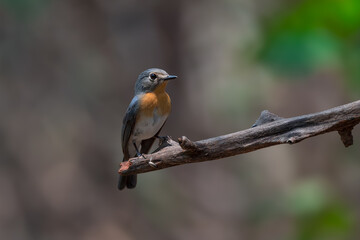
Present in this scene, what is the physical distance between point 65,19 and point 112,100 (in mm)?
1348

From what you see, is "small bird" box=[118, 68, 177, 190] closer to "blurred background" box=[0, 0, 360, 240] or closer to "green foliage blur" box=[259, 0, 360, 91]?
"green foliage blur" box=[259, 0, 360, 91]

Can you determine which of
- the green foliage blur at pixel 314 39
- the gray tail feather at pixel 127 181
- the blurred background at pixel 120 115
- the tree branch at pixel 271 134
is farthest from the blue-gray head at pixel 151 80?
the blurred background at pixel 120 115

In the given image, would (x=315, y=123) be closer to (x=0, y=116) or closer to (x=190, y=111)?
(x=190, y=111)

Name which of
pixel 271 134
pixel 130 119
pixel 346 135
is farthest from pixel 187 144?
pixel 130 119

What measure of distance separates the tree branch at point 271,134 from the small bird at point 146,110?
4.25 ft

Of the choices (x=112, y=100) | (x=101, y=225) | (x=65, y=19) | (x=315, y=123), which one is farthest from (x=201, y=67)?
(x=315, y=123)

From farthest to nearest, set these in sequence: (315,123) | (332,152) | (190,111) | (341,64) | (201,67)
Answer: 1. (201,67)
2. (190,111)
3. (332,152)
4. (341,64)
5. (315,123)

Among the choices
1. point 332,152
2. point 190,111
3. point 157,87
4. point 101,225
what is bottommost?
point 101,225

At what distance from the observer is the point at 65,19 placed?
24.6 feet

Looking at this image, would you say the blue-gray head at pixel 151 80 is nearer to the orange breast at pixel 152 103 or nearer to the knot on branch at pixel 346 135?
the orange breast at pixel 152 103

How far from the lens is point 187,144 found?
100.0 inches

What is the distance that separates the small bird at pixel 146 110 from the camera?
4.00 m

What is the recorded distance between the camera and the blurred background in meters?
6.85

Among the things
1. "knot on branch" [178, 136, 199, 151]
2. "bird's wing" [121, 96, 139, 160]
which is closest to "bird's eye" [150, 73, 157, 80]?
"bird's wing" [121, 96, 139, 160]
